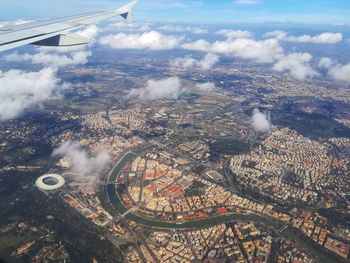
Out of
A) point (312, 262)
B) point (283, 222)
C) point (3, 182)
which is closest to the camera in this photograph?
point (312, 262)

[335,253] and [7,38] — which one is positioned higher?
[7,38]

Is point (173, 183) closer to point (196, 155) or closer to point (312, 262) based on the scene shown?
point (196, 155)

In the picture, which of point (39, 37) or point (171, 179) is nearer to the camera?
point (39, 37)

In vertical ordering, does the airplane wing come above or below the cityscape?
above

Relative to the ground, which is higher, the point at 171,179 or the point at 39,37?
Answer: the point at 39,37

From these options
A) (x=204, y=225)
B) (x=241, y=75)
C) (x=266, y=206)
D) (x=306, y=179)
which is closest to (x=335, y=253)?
(x=266, y=206)

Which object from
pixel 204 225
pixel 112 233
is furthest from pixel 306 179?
pixel 112 233

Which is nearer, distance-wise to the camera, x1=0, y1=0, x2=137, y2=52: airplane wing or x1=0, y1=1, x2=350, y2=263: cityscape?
x1=0, y1=0, x2=137, y2=52: airplane wing

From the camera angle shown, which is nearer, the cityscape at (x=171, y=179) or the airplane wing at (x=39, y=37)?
the airplane wing at (x=39, y=37)

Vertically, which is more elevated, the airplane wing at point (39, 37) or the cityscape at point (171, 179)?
the airplane wing at point (39, 37)

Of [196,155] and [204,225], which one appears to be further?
[196,155]

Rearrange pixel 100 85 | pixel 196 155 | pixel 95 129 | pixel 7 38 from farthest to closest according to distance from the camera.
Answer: pixel 100 85
pixel 95 129
pixel 196 155
pixel 7 38
